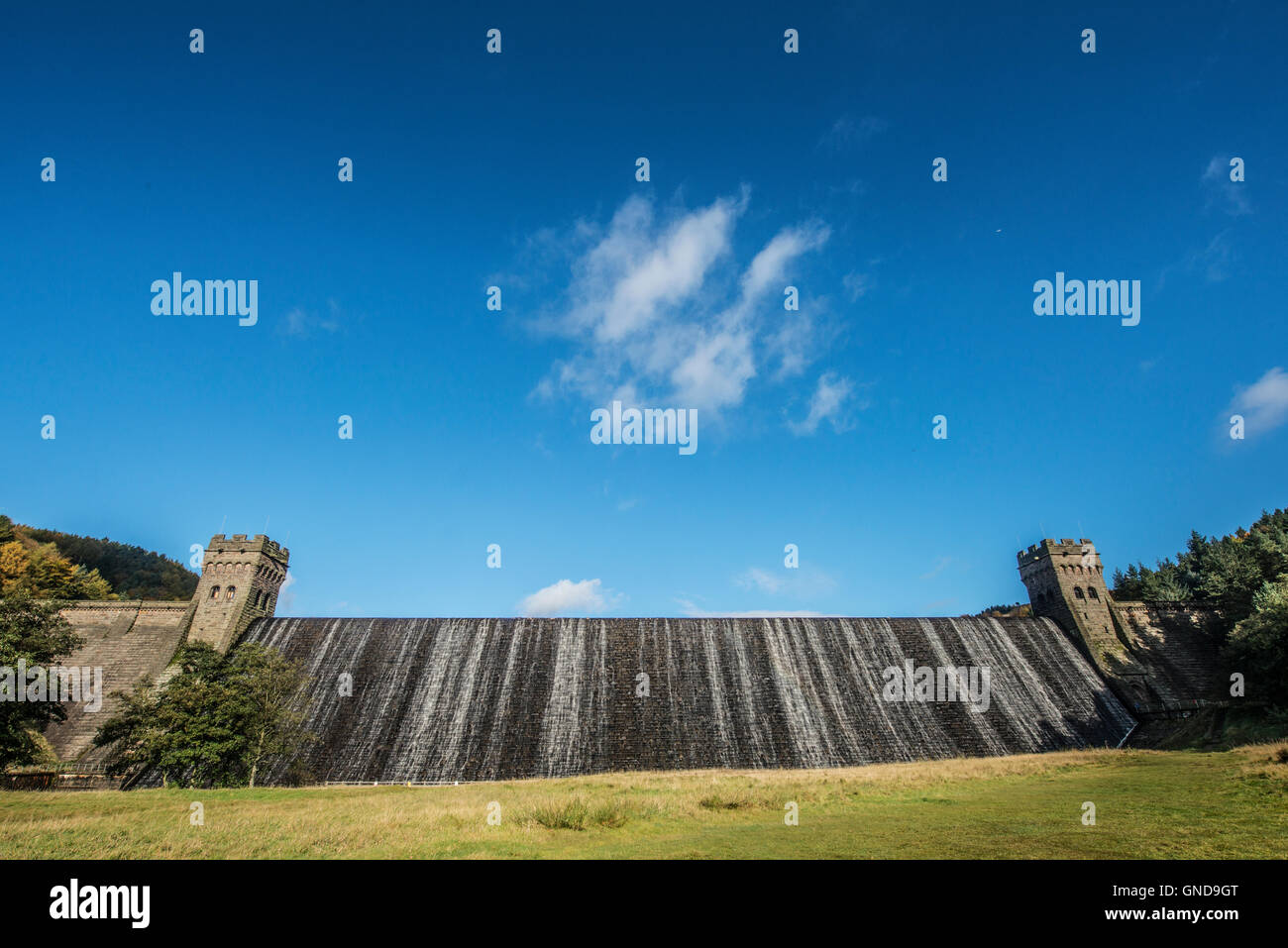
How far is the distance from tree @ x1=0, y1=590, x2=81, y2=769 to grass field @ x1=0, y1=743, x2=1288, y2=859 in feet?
9.56

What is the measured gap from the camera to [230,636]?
50.9 m

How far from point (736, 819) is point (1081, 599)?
5240 centimetres

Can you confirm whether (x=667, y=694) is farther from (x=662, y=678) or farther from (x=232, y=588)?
(x=232, y=588)

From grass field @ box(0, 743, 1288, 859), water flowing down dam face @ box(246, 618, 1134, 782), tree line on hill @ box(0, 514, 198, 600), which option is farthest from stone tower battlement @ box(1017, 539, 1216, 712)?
tree line on hill @ box(0, 514, 198, 600)

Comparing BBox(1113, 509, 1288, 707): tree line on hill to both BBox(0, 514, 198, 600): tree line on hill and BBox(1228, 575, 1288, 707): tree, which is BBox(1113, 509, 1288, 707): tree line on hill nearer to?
BBox(1228, 575, 1288, 707): tree

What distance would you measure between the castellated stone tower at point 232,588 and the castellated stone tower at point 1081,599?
71.4 meters

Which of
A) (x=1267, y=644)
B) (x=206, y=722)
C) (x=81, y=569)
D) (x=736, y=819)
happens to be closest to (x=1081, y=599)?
(x=1267, y=644)

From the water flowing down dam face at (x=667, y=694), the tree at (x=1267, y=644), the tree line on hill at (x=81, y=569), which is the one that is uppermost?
the tree line on hill at (x=81, y=569)

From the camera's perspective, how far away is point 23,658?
94.0ft

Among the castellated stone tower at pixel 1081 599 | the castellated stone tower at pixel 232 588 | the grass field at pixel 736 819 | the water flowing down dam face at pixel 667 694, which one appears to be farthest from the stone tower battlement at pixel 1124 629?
the castellated stone tower at pixel 232 588

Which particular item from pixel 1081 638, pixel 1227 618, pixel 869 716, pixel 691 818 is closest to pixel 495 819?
pixel 691 818

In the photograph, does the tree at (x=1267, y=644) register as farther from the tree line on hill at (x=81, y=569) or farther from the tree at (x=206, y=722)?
the tree line on hill at (x=81, y=569)

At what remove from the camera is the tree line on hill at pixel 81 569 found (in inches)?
2435
